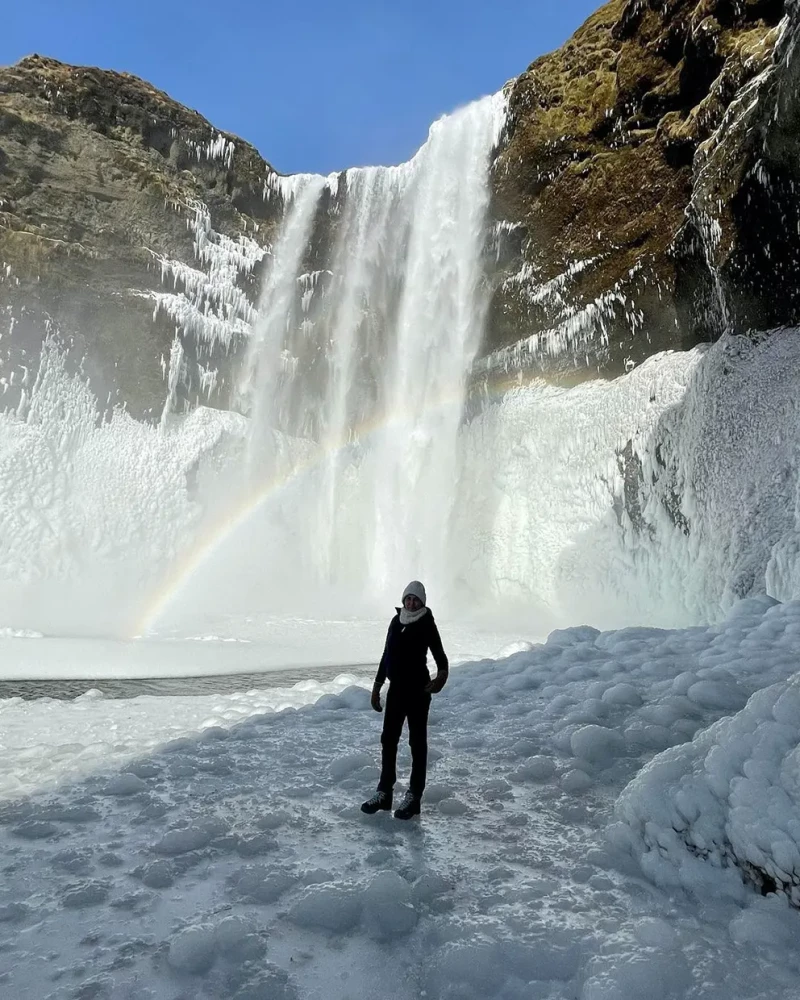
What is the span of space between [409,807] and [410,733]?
1.25 ft

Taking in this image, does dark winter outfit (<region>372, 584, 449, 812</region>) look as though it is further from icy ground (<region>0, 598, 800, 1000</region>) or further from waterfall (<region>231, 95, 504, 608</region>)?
waterfall (<region>231, 95, 504, 608</region>)

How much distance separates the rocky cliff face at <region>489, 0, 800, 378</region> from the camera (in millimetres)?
12562

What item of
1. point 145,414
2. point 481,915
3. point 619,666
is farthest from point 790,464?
point 145,414

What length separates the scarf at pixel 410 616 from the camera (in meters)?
3.70

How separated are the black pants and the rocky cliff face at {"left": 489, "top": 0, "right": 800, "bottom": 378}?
37.4 feet

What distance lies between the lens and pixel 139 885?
9.63ft

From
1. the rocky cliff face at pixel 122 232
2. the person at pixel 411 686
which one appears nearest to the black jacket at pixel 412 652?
the person at pixel 411 686

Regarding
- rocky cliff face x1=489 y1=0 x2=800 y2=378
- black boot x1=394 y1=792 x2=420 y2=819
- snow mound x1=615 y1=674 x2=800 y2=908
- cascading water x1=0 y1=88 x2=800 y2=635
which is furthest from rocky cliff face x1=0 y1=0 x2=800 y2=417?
black boot x1=394 y1=792 x2=420 y2=819

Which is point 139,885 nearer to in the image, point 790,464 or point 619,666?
point 619,666

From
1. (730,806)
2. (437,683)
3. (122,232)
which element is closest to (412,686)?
(437,683)

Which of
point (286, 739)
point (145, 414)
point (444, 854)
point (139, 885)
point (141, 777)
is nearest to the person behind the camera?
point (139, 885)

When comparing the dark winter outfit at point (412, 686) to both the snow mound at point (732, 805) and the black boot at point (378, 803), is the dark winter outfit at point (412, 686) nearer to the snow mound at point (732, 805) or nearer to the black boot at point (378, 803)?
the black boot at point (378, 803)

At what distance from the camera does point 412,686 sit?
371cm

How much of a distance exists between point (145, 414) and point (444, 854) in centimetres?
2102
